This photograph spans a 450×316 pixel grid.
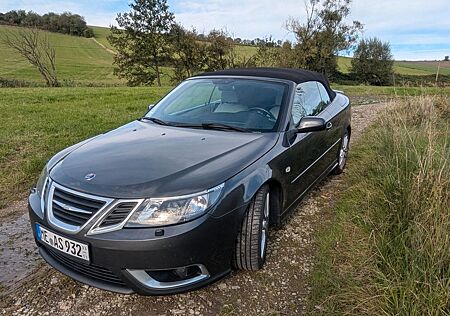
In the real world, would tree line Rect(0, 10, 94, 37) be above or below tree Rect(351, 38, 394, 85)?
above

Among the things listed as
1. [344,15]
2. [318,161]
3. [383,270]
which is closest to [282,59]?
[344,15]

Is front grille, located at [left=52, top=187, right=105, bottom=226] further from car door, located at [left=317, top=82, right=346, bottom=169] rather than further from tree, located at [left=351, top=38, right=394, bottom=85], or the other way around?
tree, located at [left=351, top=38, right=394, bottom=85]

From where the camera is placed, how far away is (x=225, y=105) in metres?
3.53

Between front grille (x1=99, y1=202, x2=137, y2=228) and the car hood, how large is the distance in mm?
59

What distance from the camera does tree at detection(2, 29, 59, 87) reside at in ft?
88.7

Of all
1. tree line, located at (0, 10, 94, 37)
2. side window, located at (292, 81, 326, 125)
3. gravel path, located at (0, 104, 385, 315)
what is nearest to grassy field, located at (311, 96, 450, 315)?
gravel path, located at (0, 104, 385, 315)

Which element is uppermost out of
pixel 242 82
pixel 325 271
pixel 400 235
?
pixel 242 82

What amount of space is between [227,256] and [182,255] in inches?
15.0

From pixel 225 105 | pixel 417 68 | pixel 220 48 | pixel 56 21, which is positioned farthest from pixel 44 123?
pixel 56 21

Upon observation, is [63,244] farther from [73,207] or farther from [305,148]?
[305,148]

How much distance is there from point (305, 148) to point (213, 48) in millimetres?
25075

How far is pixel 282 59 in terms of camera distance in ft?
80.7

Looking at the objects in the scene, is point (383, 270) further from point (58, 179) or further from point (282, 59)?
point (282, 59)

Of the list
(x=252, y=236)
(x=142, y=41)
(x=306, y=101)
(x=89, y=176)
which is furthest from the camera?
(x=142, y=41)
